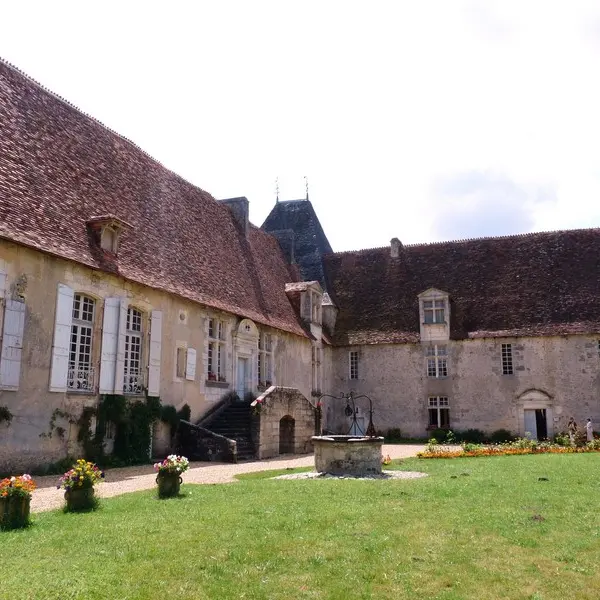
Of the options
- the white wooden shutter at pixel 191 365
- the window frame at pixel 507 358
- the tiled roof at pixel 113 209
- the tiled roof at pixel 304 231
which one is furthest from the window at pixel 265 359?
the window frame at pixel 507 358

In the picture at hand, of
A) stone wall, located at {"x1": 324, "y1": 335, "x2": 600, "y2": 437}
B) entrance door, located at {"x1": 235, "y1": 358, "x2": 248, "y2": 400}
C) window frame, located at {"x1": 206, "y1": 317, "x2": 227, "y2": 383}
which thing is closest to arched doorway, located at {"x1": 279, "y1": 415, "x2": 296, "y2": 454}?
entrance door, located at {"x1": 235, "y1": 358, "x2": 248, "y2": 400}

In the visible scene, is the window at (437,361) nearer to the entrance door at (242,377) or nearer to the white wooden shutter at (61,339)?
the entrance door at (242,377)

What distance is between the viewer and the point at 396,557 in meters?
5.53

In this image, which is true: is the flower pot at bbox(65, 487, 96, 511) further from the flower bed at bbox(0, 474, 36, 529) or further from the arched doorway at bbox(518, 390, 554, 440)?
the arched doorway at bbox(518, 390, 554, 440)

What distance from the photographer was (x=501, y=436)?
24.2 metres

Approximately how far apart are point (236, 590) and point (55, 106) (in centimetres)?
1472

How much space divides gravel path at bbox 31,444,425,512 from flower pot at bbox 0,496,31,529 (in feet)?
4.00

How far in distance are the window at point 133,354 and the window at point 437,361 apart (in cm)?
1409

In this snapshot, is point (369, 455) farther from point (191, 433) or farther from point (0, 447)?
point (0, 447)

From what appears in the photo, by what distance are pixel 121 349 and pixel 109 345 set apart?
0.36m

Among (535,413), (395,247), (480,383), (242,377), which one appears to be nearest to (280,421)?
(242,377)

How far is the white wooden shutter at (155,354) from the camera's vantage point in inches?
607

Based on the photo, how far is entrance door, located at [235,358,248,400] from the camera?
786 inches

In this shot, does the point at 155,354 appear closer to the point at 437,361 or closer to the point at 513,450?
the point at 513,450
